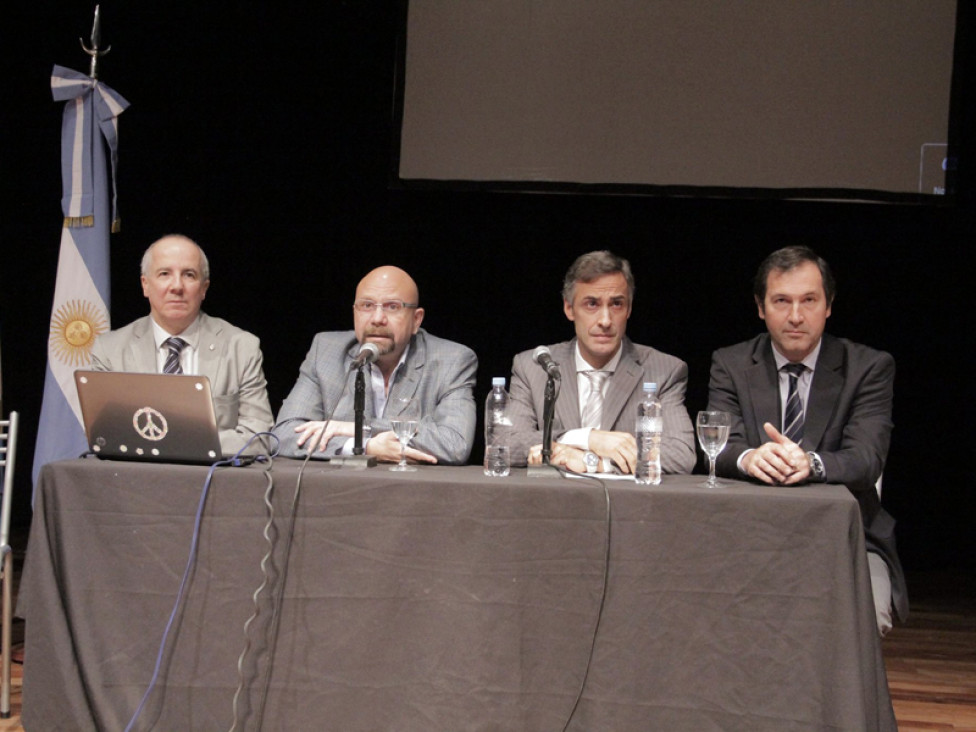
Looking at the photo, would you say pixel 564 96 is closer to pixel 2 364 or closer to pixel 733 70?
pixel 733 70

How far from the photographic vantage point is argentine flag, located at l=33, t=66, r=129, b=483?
3.89m

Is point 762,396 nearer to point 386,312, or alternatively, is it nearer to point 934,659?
point 386,312

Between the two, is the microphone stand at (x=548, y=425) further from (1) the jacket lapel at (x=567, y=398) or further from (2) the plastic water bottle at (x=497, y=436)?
(1) the jacket lapel at (x=567, y=398)

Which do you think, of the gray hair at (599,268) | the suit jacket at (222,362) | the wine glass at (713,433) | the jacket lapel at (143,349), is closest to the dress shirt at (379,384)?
the suit jacket at (222,362)

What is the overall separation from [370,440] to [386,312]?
1.87 feet

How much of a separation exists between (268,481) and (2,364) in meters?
3.80

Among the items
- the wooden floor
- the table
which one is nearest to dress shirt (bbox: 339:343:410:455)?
the table

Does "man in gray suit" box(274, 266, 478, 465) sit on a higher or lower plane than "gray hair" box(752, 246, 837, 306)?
lower

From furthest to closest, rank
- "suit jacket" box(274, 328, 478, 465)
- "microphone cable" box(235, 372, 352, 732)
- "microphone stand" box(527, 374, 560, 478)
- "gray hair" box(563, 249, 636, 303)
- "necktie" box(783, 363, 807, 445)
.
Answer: "gray hair" box(563, 249, 636, 303) → "suit jacket" box(274, 328, 478, 465) → "necktie" box(783, 363, 807, 445) → "microphone stand" box(527, 374, 560, 478) → "microphone cable" box(235, 372, 352, 732)

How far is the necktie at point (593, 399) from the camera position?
2898 millimetres

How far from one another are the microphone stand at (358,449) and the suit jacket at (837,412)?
92 cm

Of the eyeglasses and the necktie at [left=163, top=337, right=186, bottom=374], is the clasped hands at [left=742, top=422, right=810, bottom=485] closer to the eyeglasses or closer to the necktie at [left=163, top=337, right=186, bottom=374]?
the eyeglasses

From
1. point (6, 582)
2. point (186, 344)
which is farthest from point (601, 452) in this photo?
point (6, 582)

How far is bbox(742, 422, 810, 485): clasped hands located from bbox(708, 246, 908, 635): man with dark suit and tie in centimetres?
17
